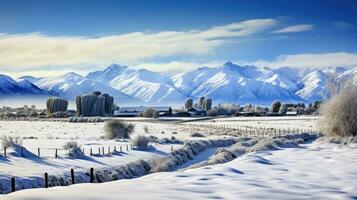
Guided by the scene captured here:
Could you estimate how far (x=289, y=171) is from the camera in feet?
63.5

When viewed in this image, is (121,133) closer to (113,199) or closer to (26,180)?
(26,180)

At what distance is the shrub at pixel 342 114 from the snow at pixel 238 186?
18.9 metres

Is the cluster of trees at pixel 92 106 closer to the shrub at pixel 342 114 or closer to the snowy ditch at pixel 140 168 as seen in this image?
the snowy ditch at pixel 140 168

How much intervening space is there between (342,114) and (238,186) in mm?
27478

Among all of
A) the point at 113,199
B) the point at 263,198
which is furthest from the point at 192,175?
the point at 113,199

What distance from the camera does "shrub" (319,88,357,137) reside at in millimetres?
39406

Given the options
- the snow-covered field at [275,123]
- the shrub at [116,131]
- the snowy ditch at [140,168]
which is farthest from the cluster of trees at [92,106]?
the snowy ditch at [140,168]

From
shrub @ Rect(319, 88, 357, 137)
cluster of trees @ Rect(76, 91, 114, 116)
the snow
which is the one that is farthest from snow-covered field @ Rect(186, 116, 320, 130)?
cluster of trees @ Rect(76, 91, 114, 116)

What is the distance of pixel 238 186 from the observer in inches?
567

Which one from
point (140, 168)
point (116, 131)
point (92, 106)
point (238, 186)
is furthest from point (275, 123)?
point (92, 106)

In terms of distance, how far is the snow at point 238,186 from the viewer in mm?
11695

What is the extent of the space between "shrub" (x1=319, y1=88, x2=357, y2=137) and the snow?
18.9 meters

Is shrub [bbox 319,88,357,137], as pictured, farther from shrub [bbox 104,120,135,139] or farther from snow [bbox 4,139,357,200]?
shrub [bbox 104,120,135,139]

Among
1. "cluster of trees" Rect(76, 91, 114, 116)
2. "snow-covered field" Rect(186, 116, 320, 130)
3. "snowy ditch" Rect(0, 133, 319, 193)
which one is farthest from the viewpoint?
"cluster of trees" Rect(76, 91, 114, 116)
